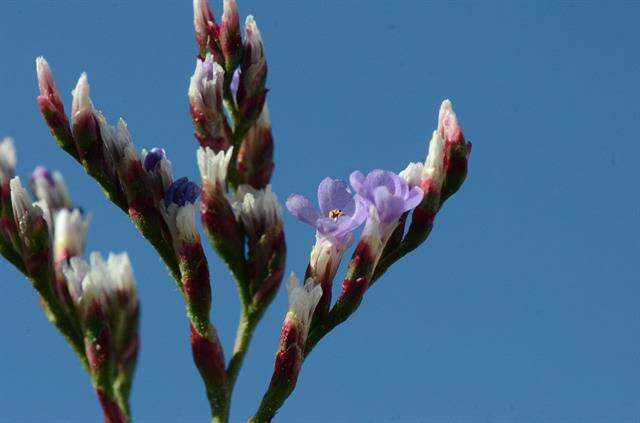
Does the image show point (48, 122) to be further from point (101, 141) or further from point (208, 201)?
point (208, 201)

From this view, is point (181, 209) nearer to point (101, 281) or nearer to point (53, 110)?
point (101, 281)

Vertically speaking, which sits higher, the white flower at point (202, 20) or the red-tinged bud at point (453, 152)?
the white flower at point (202, 20)

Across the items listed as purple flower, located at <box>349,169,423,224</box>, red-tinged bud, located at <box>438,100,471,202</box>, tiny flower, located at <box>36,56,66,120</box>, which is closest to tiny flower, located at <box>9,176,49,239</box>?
tiny flower, located at <box>36,56,66,120</box>

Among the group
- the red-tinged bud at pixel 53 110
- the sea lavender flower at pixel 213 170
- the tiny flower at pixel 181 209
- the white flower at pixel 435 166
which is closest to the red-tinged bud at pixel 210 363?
the tiny flower at pixel 181 209

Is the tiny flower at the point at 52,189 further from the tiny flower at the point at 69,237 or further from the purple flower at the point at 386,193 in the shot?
the purple flower at the point at 386,193

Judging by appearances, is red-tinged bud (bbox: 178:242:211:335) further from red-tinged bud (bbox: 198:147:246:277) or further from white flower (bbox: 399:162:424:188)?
white flower (bbox: 399:162:424:188)

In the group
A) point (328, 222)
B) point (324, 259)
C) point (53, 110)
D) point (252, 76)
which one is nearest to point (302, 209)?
point (328, 222)

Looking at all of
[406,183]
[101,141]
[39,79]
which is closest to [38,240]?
[101,141]
